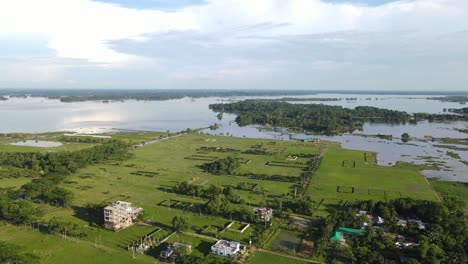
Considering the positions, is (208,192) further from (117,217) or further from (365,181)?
(365,181)

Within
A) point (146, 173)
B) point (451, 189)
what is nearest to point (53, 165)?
point (146, 173)

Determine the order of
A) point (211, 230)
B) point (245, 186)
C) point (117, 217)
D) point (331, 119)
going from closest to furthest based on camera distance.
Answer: point (211, 230) < point (117, 217) < point (245, 186) < point (331, 119)

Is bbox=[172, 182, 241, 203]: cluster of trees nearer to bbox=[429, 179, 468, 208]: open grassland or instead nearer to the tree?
the tree

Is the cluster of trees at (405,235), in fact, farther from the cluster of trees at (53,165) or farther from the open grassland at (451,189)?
the cluster of trees at (53,165)

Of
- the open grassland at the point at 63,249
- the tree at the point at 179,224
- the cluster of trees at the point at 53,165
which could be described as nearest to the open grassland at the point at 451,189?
the tree at the point at 179,224

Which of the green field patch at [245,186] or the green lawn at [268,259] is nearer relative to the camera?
the green lawn at [268,259]
